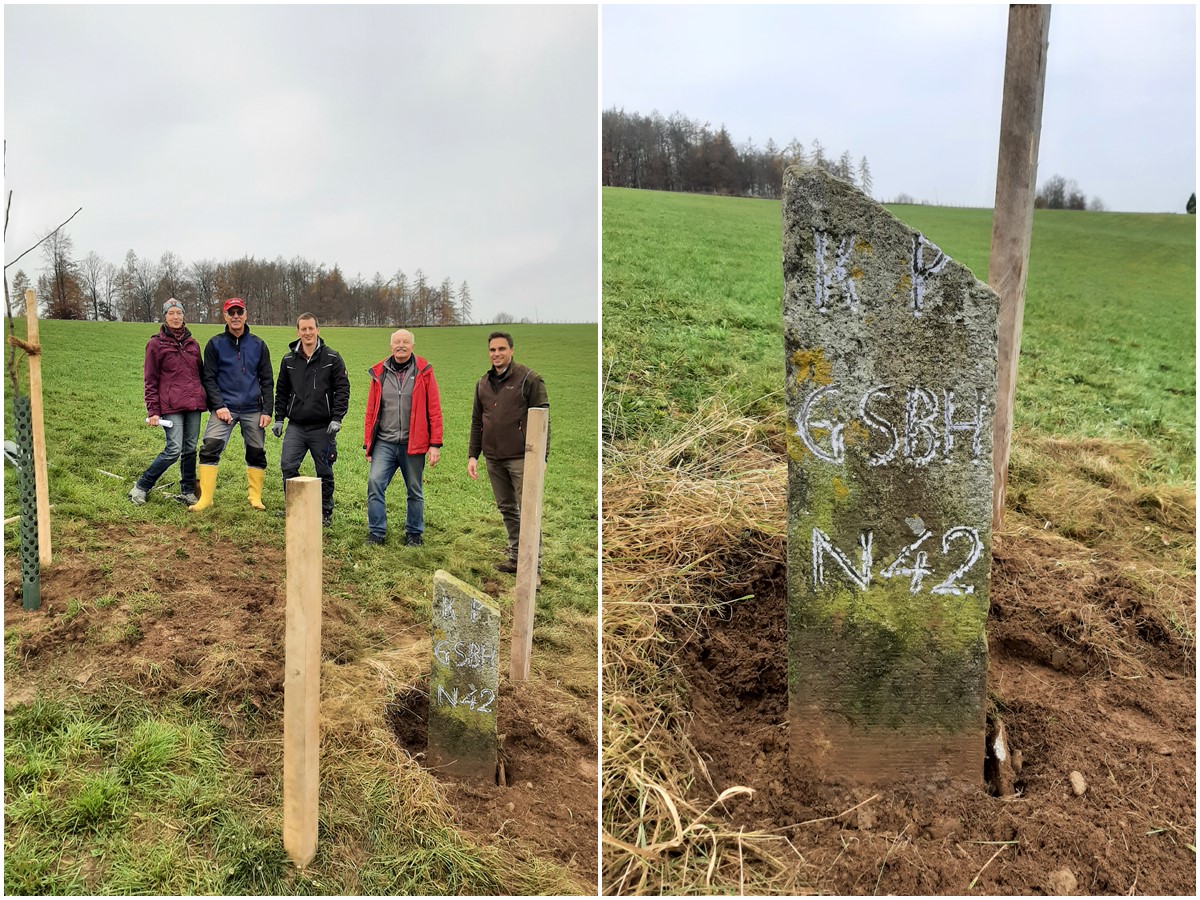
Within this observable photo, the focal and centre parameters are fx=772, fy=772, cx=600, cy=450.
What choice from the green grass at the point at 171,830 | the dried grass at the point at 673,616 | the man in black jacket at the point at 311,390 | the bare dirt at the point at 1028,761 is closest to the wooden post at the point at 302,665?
the green grass at the point at 171,830

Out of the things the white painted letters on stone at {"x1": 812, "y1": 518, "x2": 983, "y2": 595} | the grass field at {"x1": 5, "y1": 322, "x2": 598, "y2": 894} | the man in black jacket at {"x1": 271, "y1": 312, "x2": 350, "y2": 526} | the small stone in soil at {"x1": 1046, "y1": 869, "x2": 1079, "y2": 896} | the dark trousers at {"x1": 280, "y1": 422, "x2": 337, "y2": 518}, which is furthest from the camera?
the dark trousers at {"x1": 280, "y1": 422, "x2": 337, "y2": 518}

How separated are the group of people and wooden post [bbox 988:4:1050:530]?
280 centimetres

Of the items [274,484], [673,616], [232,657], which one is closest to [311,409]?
[274,484]

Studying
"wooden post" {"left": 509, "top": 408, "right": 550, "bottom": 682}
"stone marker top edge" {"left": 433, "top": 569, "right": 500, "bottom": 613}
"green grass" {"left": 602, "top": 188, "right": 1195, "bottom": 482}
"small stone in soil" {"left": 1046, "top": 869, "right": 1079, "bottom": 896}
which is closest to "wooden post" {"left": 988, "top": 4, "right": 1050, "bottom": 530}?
"green grass" {"left": 602, "top": 188, "right": 1195, "bottom": 482}

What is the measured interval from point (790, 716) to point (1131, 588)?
8.21ft

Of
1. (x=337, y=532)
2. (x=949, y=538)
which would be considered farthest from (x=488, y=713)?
(x=337, y=532)

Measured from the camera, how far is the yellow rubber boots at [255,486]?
5305 mm

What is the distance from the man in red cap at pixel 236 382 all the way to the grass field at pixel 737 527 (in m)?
2.25

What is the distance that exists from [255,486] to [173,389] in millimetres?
827

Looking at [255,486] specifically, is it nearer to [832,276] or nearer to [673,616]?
[673,616]

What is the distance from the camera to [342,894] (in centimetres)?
301

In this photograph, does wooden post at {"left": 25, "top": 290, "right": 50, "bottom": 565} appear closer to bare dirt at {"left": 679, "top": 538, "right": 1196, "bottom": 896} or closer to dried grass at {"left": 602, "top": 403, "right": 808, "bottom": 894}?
dried grass at {"left": 602, "top": 403, "right": 808, "bottom": 894}

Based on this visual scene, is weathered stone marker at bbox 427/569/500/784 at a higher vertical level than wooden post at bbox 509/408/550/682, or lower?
lower

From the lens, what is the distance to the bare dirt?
2.55 meters
